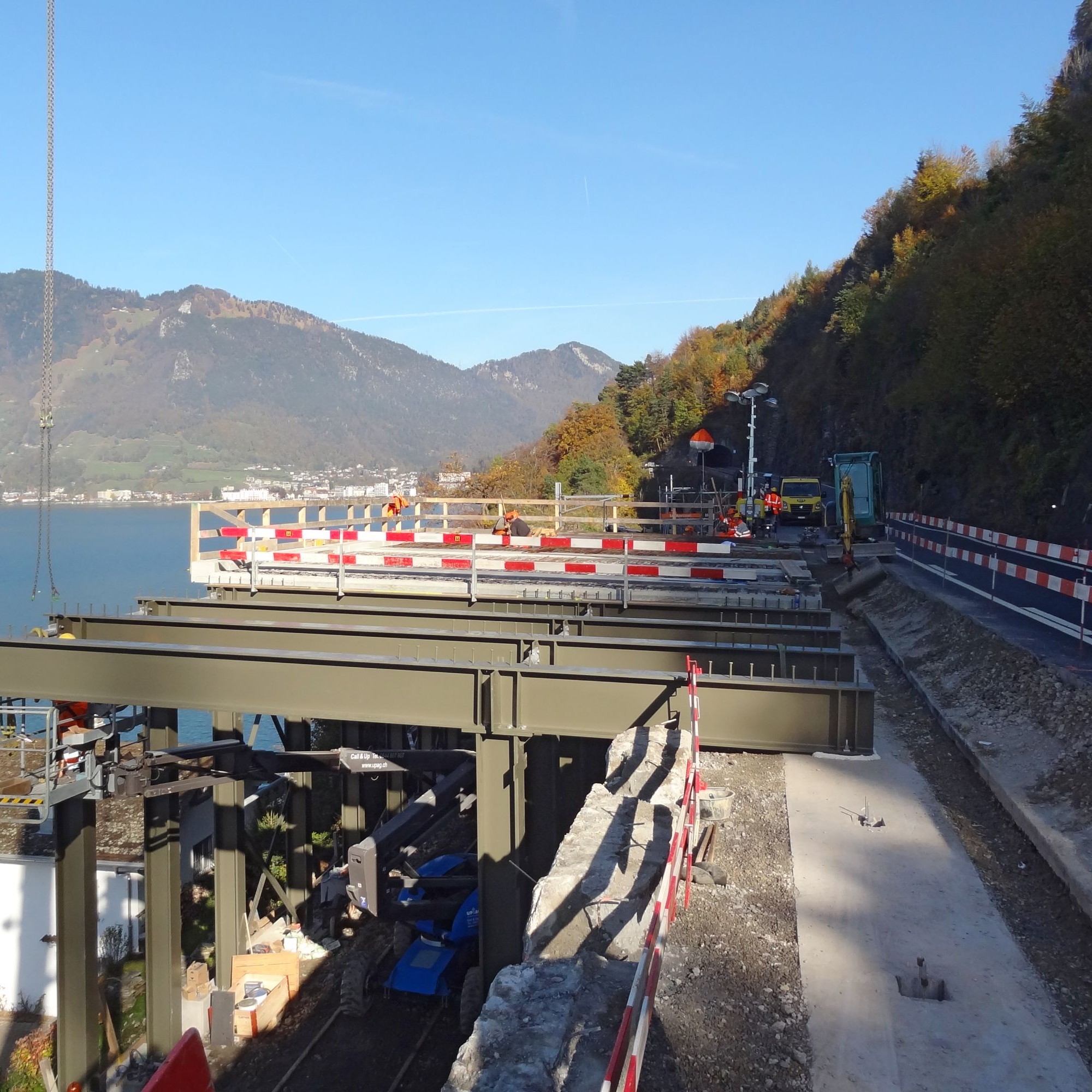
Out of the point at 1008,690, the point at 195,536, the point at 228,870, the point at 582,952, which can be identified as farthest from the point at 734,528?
the point at 582,952

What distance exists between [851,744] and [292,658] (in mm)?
5020

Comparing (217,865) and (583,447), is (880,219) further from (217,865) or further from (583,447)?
(217,865)

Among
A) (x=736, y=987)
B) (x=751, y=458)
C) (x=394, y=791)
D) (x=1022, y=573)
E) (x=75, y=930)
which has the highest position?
(x=751, y=458)

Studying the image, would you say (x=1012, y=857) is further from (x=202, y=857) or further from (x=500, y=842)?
(x=202, y=857)

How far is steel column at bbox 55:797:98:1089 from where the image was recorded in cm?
898

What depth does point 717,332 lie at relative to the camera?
77.8 meters

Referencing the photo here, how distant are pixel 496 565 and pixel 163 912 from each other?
26.3ft

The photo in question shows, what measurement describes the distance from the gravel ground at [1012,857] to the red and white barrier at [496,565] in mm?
2649

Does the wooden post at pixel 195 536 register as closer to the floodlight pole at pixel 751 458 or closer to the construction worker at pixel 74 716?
the construction worker at pixel 74 716

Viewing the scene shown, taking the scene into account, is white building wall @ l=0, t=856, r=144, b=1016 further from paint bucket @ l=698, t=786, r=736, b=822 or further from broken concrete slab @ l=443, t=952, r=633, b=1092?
broken concrete slab @ l=443, t=952, r=633, b=1092

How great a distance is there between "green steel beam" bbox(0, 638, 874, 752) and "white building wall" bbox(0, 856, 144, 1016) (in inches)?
240

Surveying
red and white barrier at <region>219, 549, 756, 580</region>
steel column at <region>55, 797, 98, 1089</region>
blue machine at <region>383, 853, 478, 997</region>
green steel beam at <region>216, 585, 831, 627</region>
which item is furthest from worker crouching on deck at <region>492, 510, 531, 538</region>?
steel column at <region>55, 797, 98, 1089</region>

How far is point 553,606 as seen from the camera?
11922mm

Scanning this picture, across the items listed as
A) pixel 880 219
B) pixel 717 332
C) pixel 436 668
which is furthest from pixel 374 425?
pixel 436 668
